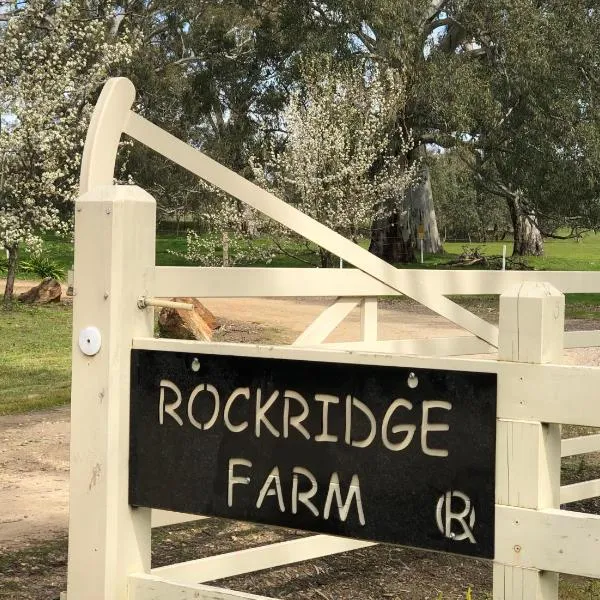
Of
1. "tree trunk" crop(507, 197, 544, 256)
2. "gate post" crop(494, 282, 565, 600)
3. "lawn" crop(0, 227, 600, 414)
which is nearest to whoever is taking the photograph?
"gate post" crop(494, 282, 565, 600)

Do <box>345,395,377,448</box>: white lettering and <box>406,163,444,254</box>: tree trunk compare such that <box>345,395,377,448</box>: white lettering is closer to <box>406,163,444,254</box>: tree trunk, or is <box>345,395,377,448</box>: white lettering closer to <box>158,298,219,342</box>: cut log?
<box>158,298,219,342</box>: cut log

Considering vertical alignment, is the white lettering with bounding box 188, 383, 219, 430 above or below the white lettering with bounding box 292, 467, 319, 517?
above

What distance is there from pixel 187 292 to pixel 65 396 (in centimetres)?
727

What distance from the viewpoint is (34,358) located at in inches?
542

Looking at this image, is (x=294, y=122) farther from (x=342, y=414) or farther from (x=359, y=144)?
(x=342, y=414)

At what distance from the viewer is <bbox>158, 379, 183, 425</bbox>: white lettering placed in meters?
2.40

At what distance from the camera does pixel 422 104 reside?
29109 millimetres

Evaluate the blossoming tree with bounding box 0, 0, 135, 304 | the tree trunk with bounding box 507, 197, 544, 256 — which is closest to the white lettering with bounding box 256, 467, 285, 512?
the blossoming tree with bounding box 0, 0, 135, 304

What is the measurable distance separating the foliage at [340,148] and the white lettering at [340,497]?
21911mm

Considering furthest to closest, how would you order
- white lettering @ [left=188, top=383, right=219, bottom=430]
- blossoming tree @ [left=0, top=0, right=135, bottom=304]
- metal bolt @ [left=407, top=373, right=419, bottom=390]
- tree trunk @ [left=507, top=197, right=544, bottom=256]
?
tree trunk @ [left=507, top=197, right=544, bottom=256], blossoming tree @ [left=0, top=0, right=135, bottom=304], white lettering @ [left=188, top=383, right=219, bottom=430], metal bolt @ [left=407, top=373, right=419, bottom=390]

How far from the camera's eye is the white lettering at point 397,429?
6.98 feet

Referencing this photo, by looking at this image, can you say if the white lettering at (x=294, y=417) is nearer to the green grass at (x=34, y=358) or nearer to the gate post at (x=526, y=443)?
the gate post at (x=526, y=443)

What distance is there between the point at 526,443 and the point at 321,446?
0.46 meters

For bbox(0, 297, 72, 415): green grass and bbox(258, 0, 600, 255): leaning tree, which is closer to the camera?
bbox(0, 297, 72, 415): green grass
